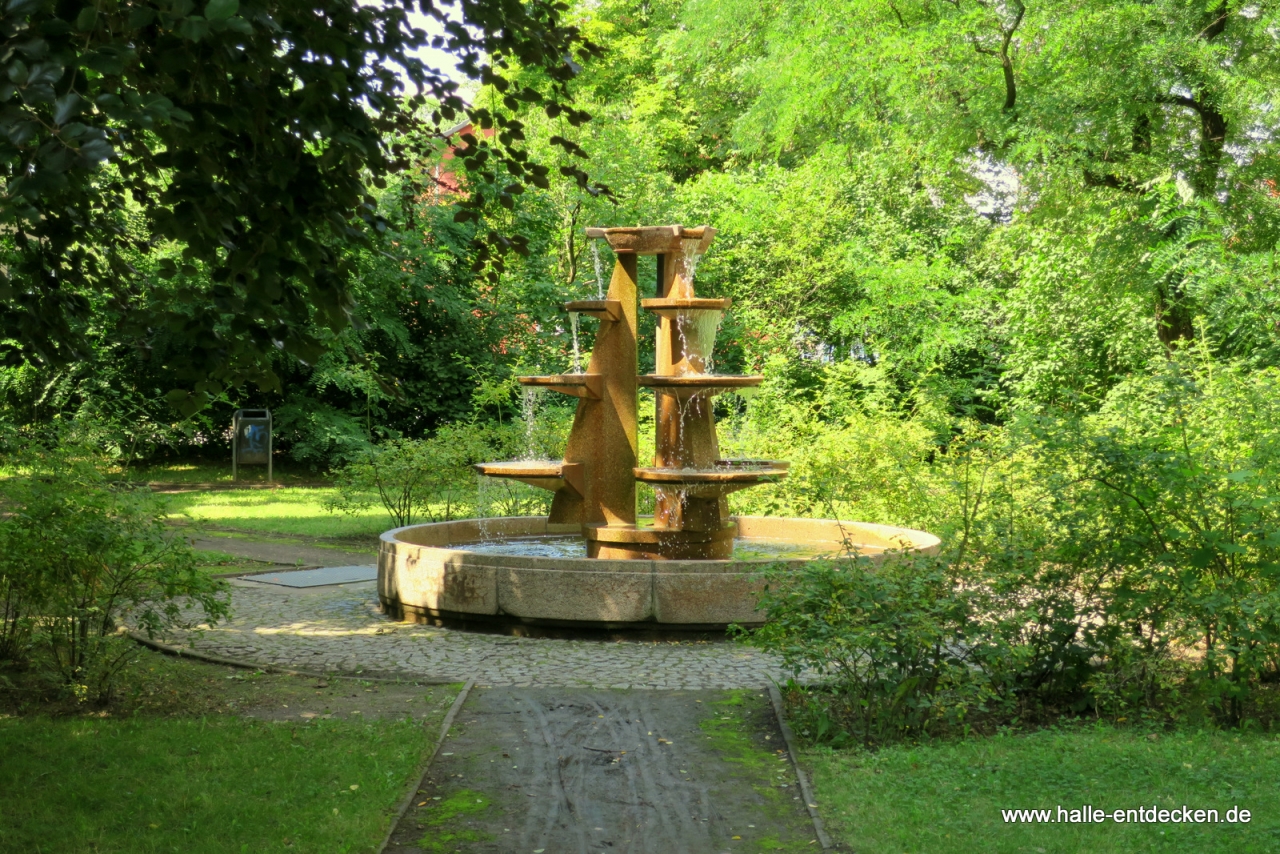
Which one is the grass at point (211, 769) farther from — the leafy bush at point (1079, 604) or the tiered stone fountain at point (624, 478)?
the leafy bush at point (1079, 604)

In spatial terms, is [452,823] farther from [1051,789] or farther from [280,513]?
[280,513]

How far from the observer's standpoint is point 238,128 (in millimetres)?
3953

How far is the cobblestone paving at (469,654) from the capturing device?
25.8 feet

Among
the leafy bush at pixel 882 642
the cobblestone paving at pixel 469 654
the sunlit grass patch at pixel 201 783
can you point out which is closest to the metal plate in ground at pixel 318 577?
the cobblestone paving at pixel 469 654

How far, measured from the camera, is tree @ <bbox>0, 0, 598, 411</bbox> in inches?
103

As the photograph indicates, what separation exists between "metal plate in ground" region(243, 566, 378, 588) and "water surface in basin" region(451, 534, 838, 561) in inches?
45.6

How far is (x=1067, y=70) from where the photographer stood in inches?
613

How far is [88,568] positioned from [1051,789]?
544 centimetres

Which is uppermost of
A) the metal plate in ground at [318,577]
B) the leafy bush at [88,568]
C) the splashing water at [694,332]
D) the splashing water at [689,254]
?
the splashing water at [689,254]

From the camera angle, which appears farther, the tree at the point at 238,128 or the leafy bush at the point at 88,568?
the leafy bush at the point at 88,568

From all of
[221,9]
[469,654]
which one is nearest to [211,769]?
[469,654]

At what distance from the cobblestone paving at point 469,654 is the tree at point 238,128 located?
356 centimetres

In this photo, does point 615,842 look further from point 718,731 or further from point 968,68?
point 968,68

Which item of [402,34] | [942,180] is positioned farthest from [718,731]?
[942,180]
